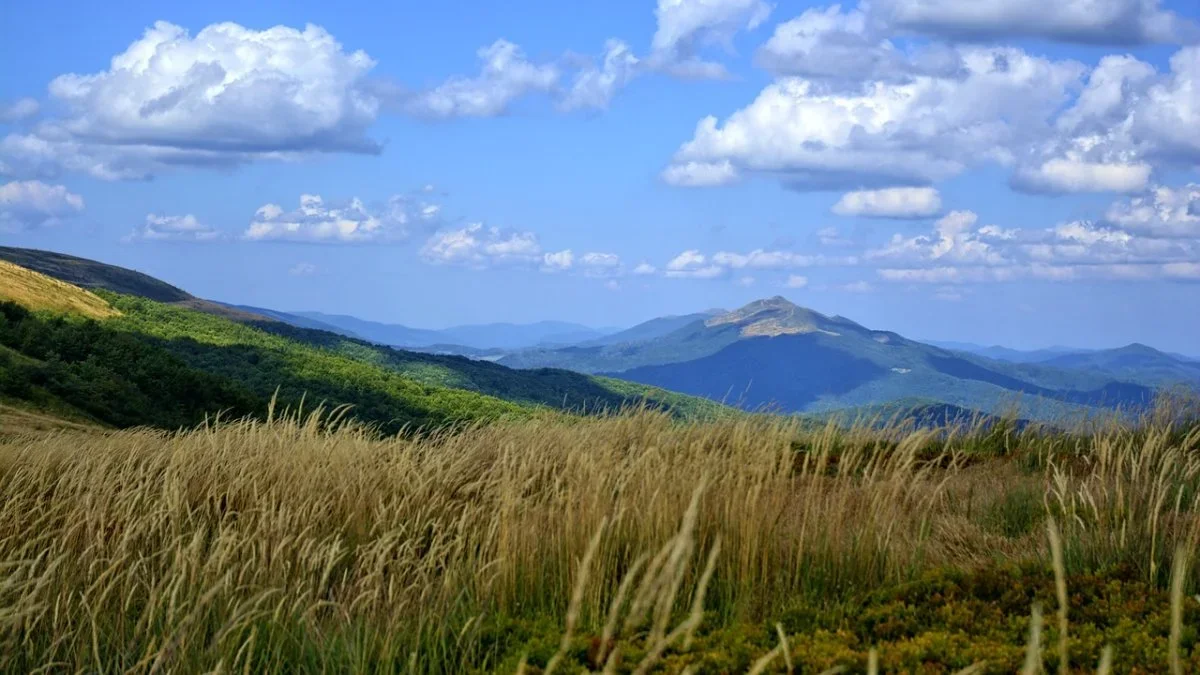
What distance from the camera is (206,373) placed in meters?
40.9

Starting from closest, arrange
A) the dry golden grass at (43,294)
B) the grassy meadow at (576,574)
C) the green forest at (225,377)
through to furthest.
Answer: the grassy meadow at (576,574) < the green forest at (225,377) < the dry golden grass at (43,294)

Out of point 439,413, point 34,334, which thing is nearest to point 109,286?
point 439,413

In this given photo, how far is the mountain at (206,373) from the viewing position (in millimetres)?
28172

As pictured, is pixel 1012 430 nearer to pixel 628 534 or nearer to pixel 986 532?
pixel 986 532

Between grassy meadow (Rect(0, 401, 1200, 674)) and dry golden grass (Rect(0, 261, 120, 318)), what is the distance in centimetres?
4695

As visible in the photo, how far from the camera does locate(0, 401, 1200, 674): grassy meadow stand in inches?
181

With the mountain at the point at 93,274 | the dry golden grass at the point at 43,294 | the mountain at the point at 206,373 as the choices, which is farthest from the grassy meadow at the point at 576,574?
the mountain at the point at 93,274

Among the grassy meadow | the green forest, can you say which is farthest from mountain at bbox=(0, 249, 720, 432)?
the grassy meadow

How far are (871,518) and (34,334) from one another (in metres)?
34.5

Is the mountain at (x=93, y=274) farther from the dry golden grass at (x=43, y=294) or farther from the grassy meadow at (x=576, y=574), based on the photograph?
the grassy meadow at (x=576, y=574)

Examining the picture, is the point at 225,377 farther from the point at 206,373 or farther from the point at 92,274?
the point at 92,274

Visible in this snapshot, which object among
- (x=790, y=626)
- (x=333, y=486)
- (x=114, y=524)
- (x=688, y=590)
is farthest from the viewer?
(x=333, y=486)

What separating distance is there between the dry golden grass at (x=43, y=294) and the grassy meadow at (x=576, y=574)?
154 feet

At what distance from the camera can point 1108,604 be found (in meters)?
5.14
